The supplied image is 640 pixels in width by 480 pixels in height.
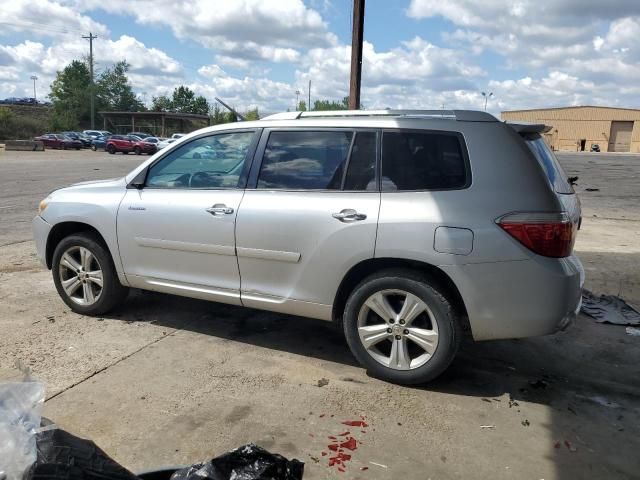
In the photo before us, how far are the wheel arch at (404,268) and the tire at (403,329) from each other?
0.05m

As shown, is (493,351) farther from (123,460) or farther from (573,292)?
(123,460)

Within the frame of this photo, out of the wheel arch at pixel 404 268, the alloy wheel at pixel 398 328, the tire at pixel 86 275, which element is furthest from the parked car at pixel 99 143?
the alloy wheel at pixel 398 328

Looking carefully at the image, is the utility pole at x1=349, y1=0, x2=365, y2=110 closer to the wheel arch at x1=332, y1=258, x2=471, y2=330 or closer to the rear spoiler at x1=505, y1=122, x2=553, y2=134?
the rear spoiler at x1=505, y1=122, x2=553, y2=134

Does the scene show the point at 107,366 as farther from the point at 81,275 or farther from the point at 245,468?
the point at 245,468

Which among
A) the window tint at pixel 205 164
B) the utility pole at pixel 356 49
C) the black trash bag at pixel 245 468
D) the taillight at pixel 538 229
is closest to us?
the black trash bag at pixel 245 468

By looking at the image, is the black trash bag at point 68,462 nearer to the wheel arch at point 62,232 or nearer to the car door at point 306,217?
the car door at point 306,217

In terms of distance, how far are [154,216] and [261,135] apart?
3.66 ft

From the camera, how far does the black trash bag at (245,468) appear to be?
192 cm

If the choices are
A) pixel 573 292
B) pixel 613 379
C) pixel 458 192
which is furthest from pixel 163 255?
pixel 613 379

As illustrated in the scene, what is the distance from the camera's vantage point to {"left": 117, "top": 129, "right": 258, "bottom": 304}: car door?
4141mm

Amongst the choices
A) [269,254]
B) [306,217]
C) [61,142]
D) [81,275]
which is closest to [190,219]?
[269,254]

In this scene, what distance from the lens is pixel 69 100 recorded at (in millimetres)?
88000

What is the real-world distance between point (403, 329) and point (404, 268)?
1.35 ft

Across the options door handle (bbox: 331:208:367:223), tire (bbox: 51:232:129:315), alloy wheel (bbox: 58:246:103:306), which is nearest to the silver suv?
door handle (bbox: 331:208:367:223)
